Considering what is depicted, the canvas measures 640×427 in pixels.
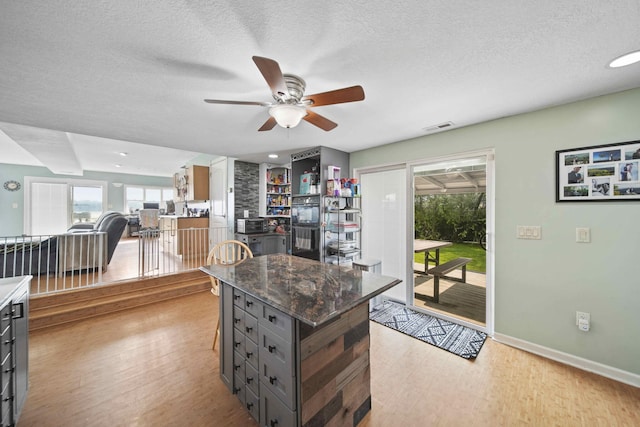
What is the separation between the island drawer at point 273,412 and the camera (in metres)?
1.16

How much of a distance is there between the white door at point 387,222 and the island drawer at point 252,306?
245 centimetres

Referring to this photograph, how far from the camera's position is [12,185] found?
6.79 m

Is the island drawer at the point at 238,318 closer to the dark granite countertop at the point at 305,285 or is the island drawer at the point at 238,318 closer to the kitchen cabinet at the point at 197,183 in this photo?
the dark granite countertop at the point at 305,285

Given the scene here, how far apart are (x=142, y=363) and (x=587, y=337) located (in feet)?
12.7

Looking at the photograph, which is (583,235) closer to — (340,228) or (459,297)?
(459,297)

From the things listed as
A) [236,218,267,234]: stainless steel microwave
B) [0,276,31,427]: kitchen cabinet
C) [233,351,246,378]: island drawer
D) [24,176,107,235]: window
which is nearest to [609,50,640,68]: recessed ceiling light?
[233,351,246,378]: island drawer

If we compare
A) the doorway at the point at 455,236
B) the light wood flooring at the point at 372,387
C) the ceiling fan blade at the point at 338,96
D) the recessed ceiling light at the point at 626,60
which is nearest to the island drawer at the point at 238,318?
the light wood flooring at the point at 372,387

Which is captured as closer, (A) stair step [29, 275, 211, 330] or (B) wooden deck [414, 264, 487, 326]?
(A) stair step [29, 275, 211, 330]

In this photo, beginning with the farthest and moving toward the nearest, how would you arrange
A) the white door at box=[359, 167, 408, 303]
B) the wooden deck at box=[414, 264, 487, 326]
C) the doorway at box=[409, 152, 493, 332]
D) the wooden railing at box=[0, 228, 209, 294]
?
1. the white door at box=[359, 167, 408, 303]
2. the wooden railing at box=[0, 228, 209, 294]
3. the wooden deck at box=[414, 264, 487, 326]
4. the doorway at box=[409, 152, 493, 332]

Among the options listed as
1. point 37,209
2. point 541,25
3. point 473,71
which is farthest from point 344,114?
point 37,209

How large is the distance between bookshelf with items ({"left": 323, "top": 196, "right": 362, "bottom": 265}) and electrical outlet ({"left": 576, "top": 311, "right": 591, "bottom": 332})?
93.9 inches

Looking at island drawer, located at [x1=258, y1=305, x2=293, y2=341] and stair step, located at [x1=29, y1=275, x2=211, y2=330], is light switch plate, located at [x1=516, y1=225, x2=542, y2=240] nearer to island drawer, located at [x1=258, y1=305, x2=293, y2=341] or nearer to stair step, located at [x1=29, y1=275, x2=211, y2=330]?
island drawer, located at [x1=258, y1=305, x2=293, y2=341]

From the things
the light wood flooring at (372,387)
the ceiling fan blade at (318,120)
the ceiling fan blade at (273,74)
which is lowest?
the light wood flooring at (372,387)

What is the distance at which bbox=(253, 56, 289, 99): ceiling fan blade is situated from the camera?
113 centimetres
